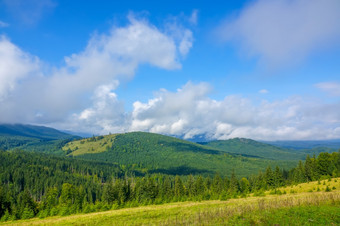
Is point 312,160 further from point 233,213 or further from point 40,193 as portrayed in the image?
point 40,193

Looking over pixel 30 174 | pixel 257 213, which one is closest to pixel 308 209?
pixel 257 213

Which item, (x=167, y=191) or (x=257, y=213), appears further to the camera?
(x=167, y=191)

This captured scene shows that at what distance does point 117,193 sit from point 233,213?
8455 cm

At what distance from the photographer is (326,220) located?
17.5 metres

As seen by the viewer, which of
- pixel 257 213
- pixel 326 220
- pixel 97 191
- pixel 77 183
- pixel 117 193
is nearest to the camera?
pixel 326 220

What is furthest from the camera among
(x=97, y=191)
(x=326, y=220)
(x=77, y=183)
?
(x=77, y=183)

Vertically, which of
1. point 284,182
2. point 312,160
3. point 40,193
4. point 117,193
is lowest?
point 40,193

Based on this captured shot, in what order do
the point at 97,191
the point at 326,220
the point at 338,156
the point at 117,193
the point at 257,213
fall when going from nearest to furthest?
the point at 326,220 → the point at 257,213 → the point at 338,156 → the point at 117,193 → the point at 97,191

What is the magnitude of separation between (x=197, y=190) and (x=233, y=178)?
69.9 feet

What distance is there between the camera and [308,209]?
69.3 feet

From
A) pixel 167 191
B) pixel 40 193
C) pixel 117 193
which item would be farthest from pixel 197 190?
pixel 40 193

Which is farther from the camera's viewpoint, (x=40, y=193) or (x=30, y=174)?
(x=30, y=174)

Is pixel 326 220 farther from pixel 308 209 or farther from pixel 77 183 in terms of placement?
pixel 77 183

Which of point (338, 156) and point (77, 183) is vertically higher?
point (338, 156)
